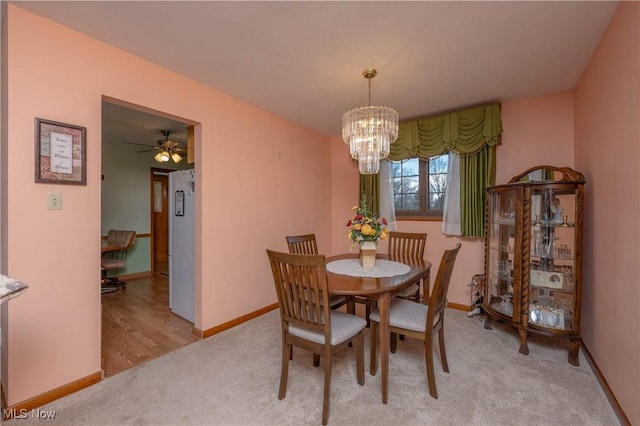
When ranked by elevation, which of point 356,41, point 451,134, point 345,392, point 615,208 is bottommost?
point 345,392

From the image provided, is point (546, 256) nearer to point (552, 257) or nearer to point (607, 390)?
point (552, 257)

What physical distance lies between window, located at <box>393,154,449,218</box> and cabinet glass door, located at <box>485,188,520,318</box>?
2.68ft

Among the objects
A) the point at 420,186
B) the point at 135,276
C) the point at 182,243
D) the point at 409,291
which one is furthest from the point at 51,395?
the point at 420,186

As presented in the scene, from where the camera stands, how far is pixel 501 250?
2883 mm

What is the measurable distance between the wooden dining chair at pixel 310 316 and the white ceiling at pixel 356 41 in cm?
151

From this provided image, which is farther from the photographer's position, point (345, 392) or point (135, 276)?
point (135, 276)

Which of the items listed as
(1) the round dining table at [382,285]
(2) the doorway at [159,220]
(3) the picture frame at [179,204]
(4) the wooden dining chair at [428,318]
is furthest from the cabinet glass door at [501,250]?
(2) the doorway at [159,220]

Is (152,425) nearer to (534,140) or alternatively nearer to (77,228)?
(77,228)

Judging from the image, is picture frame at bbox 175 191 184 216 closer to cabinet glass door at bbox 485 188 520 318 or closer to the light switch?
the light switch

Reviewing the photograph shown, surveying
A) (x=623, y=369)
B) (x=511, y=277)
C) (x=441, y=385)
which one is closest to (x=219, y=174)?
(x=441, y=385)

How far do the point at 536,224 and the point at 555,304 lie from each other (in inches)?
28.8

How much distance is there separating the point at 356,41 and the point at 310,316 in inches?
75.5

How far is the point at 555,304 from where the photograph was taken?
254 centimetres

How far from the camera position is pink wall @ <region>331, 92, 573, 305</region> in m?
2.99
